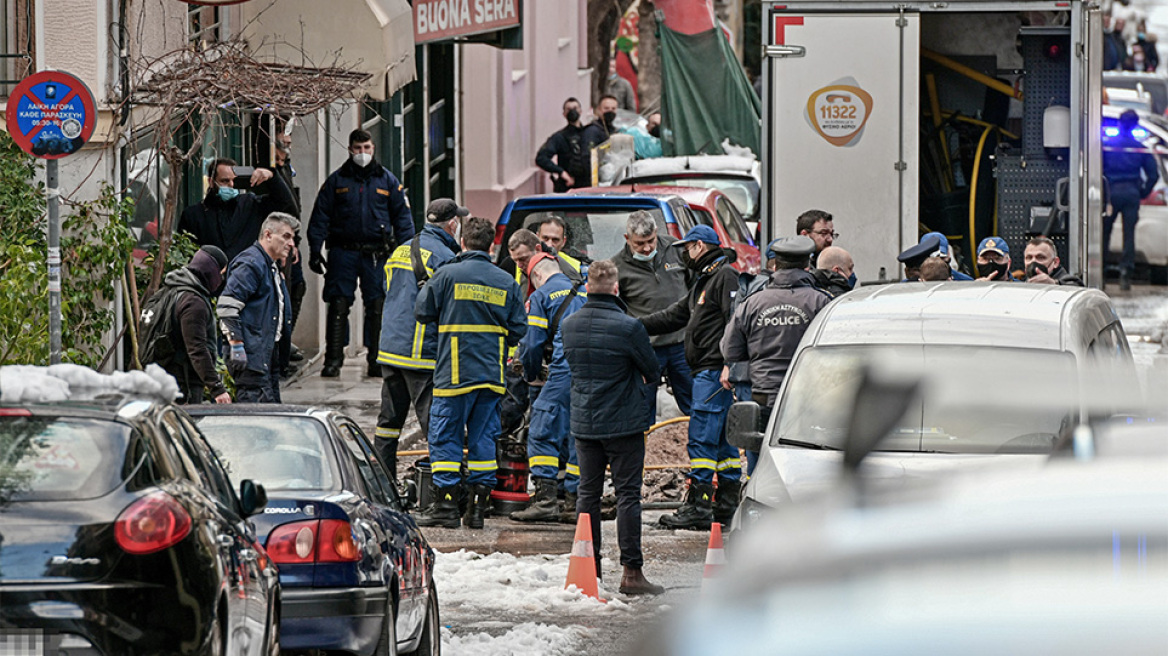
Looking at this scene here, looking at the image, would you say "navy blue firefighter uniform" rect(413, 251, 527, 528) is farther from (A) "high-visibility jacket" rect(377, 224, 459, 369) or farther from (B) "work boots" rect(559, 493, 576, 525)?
(B) "work boots" rect(559, 493, 576, 525)

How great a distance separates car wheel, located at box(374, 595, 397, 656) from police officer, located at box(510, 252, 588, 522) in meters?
4.28

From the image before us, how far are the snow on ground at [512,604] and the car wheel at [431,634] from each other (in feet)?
0.62

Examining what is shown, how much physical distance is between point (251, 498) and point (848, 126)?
7.84 metres

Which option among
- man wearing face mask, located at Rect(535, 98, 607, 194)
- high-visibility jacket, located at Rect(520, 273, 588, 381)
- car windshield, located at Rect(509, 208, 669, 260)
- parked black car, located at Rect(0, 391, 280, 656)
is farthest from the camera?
man wearing face mask, located at Rect(535, 98, 607, 194)

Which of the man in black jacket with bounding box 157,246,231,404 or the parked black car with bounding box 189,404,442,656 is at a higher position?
the man in black jacket with bounding box 157,246,231,404

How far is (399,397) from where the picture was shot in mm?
11773

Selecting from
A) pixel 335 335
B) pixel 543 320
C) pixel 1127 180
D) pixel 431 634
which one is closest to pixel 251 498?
pixel 431 634

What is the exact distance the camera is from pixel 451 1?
64.2ft

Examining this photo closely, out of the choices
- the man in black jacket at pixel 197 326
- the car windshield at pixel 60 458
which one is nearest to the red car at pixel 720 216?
the man in black jacket at pixel 197 326

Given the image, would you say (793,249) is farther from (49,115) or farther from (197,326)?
(49,115)

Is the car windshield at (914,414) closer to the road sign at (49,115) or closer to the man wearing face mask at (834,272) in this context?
the man wearing face mask at (834,272)

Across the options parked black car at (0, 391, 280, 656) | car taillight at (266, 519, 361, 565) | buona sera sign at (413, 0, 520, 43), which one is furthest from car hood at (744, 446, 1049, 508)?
buona sera sign at (413, 0, 520, 43)

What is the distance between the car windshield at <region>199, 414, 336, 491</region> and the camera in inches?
287

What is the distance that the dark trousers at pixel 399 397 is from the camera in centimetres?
1173
